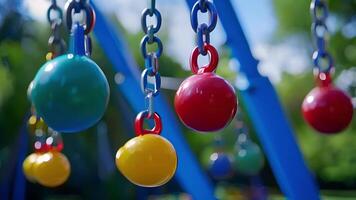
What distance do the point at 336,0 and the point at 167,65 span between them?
480cm

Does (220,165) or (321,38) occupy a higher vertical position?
(321,38)

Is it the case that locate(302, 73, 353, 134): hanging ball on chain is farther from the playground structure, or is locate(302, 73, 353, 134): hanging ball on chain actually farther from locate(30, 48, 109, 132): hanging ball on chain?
locate(30, 48, 109, 132): hanging ball on chain

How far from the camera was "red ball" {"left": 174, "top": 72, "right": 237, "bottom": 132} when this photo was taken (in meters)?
1.32

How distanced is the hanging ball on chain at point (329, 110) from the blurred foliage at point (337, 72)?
8332mm

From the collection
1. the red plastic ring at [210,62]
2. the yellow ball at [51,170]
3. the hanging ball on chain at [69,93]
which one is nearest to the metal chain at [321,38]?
the red plastic ring at [210,62]

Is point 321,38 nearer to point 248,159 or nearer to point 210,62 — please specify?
point 210,62

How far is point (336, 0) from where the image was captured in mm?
10094

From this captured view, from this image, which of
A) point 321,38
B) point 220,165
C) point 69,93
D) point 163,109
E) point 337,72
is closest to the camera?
point 69,93

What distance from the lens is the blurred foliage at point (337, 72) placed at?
10.5m

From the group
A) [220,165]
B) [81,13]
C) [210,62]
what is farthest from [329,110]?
[220,165]

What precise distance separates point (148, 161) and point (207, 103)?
0.20 m

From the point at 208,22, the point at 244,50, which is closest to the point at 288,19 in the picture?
the point at 244,50

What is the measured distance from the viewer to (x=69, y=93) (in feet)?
4.06

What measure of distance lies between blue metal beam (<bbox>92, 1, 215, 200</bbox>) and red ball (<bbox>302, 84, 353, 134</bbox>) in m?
0.93
